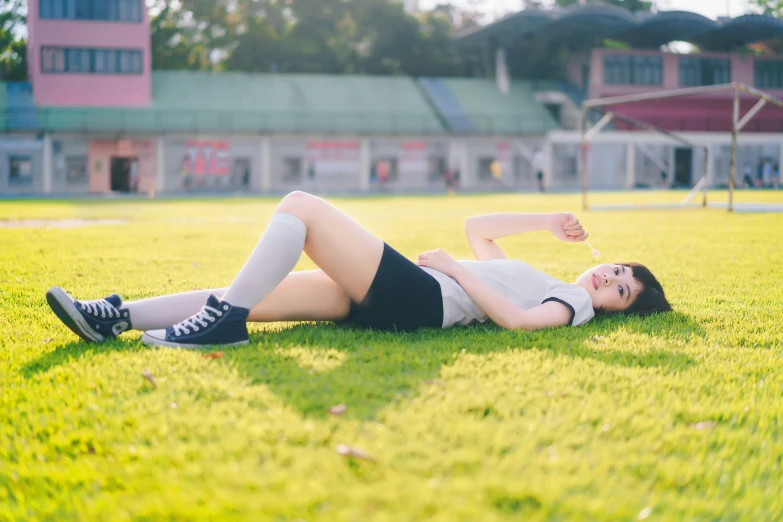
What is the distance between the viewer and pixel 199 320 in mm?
3500

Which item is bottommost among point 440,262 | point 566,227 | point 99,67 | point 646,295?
point 646,295

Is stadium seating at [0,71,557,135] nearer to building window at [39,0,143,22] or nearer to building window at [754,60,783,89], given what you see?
building window at [39,0,143,22]

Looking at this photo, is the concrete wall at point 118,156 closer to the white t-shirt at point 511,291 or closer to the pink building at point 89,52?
the pink building at point 89,52

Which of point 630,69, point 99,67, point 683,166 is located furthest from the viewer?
point 630,69

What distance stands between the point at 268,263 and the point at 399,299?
663mm

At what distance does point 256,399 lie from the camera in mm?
2787

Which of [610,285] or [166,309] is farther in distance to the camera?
[610,285]

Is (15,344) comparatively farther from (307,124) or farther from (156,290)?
(307,124)

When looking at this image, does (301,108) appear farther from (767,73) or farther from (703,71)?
(767,73)

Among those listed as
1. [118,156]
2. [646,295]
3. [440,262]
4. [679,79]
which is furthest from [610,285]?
[679,79]

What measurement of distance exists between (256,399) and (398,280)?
1.03 m

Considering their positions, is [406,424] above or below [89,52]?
below

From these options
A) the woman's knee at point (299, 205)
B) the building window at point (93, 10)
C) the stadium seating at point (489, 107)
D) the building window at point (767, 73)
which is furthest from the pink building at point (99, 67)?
the building window at point (767, 73)

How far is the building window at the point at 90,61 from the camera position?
39.3m
